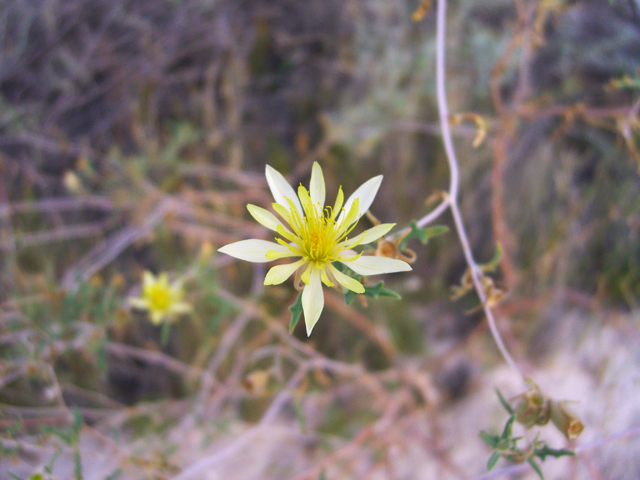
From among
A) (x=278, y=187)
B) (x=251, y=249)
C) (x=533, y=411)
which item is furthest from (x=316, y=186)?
(x=533, y=411)

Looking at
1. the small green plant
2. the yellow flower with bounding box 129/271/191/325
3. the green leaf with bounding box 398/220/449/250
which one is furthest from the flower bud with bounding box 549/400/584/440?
the yellow flower with bounding box 129/271/191/325

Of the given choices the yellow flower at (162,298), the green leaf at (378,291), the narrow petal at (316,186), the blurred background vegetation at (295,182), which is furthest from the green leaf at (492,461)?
the yellow flower at (162,298)

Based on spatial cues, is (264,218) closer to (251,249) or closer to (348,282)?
(251,249)

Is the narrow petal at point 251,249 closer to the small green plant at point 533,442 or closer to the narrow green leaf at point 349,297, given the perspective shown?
the narrow green leaf at point 349,297

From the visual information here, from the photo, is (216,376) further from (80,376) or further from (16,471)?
(16,471)

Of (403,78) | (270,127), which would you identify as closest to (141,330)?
(270,127)

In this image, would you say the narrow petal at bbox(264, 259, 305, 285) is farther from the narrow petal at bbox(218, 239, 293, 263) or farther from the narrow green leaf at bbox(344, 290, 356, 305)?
the narrow green leaf at bbox(344, 290, 356, 305)
